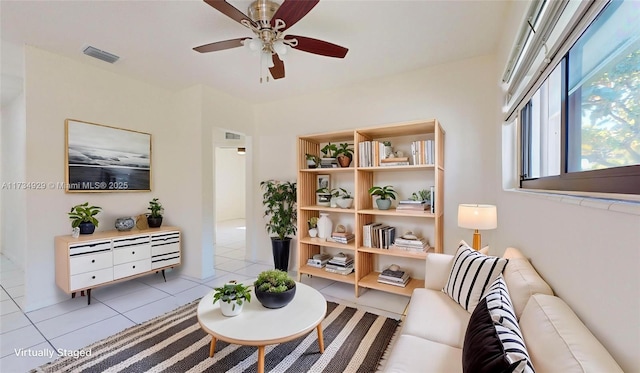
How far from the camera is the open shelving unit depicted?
2.60m

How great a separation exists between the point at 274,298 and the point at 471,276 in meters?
1.21

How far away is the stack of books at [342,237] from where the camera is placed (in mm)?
3051

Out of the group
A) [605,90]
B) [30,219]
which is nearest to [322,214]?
[605,90]

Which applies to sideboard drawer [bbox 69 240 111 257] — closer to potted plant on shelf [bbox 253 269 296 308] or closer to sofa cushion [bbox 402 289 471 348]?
potted plant on shelf [bbox 253 269 296 308]

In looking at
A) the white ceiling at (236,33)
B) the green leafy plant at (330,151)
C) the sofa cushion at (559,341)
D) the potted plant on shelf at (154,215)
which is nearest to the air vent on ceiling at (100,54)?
the white ceiling at (236,33)

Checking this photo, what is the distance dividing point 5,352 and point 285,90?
350 cm

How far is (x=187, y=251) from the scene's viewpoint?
353 cm

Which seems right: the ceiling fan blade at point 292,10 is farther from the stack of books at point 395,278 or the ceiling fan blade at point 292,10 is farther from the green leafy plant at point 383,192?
the stack of books at point 395,278

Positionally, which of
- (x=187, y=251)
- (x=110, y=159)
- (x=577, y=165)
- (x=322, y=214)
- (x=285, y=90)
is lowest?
(x=187, y=251)

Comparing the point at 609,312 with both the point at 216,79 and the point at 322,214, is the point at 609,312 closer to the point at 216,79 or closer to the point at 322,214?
the point at 322,214

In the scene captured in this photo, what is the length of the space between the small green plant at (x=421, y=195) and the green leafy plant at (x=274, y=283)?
5.56ft

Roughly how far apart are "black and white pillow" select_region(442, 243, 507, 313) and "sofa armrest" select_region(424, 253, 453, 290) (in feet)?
0.47

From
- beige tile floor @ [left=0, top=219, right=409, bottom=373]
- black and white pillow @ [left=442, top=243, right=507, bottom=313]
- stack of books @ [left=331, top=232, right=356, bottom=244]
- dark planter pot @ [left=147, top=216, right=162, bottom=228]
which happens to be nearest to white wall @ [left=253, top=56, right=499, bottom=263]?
stack of books @ [left=331, top=232, right=356, bottom=244]

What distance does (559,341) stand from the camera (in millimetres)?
775
